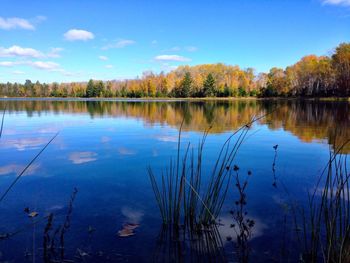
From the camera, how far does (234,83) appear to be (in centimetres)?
10850

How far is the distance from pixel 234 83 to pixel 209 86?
16.8 metres

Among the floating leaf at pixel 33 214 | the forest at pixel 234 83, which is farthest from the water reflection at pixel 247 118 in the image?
the forest at pixel 234 83

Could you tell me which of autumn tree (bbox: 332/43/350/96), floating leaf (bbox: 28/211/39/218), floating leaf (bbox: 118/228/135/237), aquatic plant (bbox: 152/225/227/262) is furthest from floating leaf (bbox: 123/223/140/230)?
autumn tree (bbox: 332/43/350/96)

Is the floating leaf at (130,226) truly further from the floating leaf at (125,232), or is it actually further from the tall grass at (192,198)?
the tall grass at (192,198)

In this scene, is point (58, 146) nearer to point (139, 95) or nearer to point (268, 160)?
point (268, 160)

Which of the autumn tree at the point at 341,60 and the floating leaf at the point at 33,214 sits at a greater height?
the autumn tree at the point at 341,60

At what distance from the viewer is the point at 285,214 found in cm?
488

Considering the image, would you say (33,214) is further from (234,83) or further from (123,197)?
(234,83)

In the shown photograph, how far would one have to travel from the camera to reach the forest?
70.8m

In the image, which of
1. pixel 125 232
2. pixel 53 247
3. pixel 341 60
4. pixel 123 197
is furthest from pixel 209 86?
pixel 53 247

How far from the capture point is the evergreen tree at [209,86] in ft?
314

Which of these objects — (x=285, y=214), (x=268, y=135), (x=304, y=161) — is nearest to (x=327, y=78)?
(x=268, y=135)

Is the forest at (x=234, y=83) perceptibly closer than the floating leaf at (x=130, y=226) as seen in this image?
No

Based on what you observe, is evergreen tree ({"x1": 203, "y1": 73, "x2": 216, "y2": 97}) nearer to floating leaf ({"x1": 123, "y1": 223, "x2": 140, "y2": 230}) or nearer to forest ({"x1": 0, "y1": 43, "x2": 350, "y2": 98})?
forest ({"x1": 0, "y1": 43, "x2": 350, "y2": 98})
